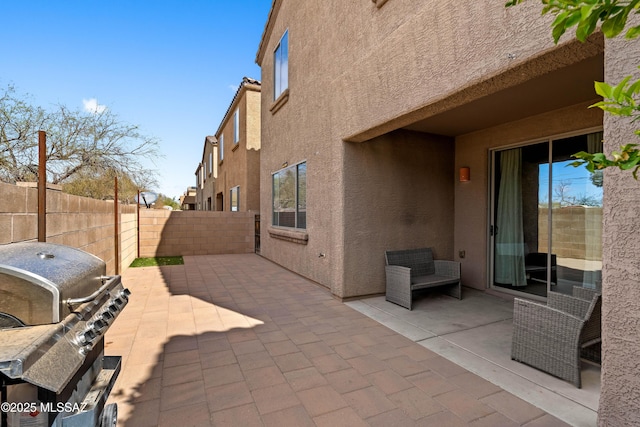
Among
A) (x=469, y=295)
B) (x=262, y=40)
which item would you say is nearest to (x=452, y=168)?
(x=469, y=295)

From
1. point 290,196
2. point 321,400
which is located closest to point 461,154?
point 290,196

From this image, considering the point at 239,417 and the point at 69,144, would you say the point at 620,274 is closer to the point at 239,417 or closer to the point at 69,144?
the point at 239,417

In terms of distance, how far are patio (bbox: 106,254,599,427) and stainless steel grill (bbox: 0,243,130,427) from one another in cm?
97

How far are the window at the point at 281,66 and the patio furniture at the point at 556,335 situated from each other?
298 inches

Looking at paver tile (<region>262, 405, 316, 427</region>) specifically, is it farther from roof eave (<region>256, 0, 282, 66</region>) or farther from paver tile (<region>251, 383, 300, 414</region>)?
roof eave (<region>256, 0, 282, 66</region>)

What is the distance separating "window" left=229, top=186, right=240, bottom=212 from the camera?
14.8 metres

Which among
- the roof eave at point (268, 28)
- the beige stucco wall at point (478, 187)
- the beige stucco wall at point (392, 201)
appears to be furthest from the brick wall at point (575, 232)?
the roof eave at point (268, 28)

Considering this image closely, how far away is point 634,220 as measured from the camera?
1968mm

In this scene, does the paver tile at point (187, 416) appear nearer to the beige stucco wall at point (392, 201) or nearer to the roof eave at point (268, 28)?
the beige stucco wall at point (392, 201)

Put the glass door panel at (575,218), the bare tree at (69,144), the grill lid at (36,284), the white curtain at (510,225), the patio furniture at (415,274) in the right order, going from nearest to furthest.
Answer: the grill lid at (36,284), the glass door panel at (575,218), the patio furniture at (415,274), the white curtain at (510,225), the bare tree at (69,144)

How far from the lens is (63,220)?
3830 millimetres

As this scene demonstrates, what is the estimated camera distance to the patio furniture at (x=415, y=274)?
5.18m

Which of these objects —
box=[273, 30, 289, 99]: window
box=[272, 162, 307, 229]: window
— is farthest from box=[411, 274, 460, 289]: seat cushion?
box=[273, 30, 289, 99]: window

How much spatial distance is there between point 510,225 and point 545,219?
662 millimetres
